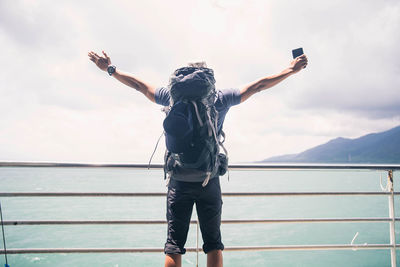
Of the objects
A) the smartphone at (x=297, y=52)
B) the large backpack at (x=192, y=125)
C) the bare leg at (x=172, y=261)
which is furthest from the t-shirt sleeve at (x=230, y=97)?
the bare leg at (x=172, y=261)

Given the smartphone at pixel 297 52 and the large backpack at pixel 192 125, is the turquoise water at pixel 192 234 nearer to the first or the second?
the large backpack at pixel 192 125

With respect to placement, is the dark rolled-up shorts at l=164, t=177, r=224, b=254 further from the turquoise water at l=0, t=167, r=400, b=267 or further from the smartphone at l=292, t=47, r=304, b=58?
the smartphone at l=292, t=47, r=304, b=58

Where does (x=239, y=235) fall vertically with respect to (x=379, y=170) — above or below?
below

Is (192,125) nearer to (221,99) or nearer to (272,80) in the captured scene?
(221,99)

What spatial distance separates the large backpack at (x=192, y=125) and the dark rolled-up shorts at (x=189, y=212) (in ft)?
0.29

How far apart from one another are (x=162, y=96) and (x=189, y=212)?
0.84 m

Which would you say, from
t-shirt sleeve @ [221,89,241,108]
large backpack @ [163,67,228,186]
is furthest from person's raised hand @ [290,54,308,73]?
large backpack @ [163,67,228,186]

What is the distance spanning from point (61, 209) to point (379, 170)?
36.6 metres

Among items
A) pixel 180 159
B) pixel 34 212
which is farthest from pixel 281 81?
pixel 34 212

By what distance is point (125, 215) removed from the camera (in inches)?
1148

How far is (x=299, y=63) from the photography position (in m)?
1.97

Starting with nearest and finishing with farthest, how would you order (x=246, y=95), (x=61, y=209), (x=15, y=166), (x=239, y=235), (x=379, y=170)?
(x=246, y=95), (x=15, y=166), (x=379, y=170), (x=239, y=235), (x=61, y=209)

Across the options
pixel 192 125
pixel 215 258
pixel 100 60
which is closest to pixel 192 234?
pixel 215 258

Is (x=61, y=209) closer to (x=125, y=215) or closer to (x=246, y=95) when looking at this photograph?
(x=125, y=215)
